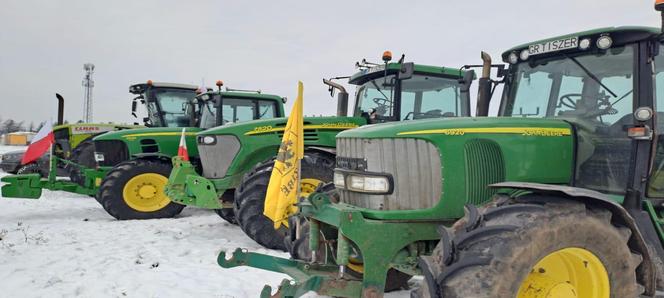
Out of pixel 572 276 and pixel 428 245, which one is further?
pixel 428 245

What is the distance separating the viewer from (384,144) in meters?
3.69

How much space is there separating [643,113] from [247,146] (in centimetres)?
509

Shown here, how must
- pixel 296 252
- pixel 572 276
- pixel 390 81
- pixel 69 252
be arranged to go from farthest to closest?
pixel 390 81, pixel 69 252, pixel 296 252, pixel 572 276

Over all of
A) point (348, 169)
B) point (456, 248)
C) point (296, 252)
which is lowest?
point (296, 252)

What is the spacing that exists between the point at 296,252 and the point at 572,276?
2161 mm

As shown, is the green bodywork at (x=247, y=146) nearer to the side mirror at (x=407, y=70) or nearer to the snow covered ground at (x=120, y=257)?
the snow covered ground at (x=120, y=257)

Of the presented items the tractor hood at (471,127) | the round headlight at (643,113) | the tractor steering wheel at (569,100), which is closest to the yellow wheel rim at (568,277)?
the tractor hood at (471,127)

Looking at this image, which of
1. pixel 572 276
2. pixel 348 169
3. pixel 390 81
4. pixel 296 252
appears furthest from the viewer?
pixel 390 81

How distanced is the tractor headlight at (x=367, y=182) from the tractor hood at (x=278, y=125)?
316 centimetres

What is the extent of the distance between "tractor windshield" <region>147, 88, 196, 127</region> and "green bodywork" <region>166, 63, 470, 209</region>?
13.4 ft

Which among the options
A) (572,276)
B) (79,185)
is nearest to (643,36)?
(572,276)

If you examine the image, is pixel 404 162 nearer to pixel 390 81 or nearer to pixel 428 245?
pixel 428 245

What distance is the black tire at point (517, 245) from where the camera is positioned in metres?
2.78

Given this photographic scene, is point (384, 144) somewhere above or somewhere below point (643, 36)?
below
